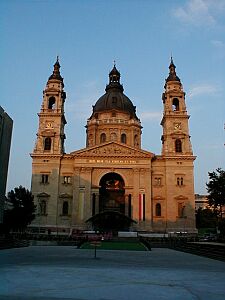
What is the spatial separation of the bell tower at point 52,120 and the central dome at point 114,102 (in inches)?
400

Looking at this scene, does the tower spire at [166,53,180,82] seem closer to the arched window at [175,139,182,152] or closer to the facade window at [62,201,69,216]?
the arched window at [175,139,182,152]

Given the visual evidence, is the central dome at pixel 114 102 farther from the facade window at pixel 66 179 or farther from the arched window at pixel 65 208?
the arched window at pixel 65 208

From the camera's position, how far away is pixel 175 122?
60.8 metres

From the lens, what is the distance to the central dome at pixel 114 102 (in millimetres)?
70625

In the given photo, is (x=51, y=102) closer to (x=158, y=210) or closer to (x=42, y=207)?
(x=42, y=207)

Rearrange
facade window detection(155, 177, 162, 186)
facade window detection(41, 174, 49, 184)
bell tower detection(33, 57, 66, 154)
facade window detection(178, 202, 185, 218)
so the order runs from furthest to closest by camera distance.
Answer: bell tower detection(33, 57, 66, 154) < facade window detection(155, 177, 162, 186) < facade window detection(41, 174, 49, 184) < facade window detection(178, 202, 185, 218)

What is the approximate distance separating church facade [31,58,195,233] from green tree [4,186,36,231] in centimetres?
754

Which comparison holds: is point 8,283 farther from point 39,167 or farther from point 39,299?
point 39,167

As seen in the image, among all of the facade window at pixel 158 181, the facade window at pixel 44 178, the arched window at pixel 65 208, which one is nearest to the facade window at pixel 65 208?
the arched window at pixel 65 208

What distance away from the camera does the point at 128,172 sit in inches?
2270

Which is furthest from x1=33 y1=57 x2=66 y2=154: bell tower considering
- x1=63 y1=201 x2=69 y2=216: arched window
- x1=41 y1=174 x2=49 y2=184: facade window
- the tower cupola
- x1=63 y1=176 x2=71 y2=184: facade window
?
the tower cupola

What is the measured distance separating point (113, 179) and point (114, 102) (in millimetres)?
18427

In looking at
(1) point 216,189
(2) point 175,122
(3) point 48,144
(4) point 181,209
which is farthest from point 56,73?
(1) point 216,189

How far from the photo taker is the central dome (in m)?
70.6
